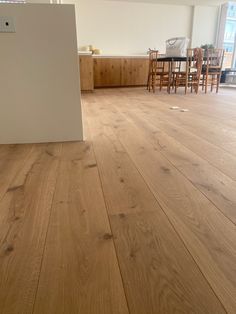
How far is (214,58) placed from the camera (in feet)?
17.0

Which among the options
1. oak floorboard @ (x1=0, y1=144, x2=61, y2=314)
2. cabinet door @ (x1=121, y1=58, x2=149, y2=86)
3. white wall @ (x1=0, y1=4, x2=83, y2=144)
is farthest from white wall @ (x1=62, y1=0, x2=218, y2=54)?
oak floorboard @ (x1=0, y1=144, x2=61, y2=314)

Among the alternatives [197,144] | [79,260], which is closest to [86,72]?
[197,144]

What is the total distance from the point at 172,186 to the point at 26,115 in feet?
4.14

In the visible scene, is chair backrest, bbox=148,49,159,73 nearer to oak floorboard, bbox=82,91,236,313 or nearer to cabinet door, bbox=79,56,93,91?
cabinet door, bbox=79,56,93,91

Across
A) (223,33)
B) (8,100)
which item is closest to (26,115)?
(8,100)

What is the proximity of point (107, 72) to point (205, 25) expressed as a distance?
3.21 metres

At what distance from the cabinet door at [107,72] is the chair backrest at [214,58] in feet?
7.03

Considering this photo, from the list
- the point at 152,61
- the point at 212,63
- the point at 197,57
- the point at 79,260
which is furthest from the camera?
the point at 152,61

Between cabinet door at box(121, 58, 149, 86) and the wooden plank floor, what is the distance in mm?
4837

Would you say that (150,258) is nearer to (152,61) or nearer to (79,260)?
(79,260)

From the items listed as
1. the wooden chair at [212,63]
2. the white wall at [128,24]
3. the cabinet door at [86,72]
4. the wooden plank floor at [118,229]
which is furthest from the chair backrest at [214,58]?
the wooden plank floor at [118,229]

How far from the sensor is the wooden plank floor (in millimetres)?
644

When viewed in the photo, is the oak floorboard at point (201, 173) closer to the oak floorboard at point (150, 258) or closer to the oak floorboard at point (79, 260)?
the oak floorboard at point (150, 258)

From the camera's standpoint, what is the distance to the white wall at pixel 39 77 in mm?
1685
